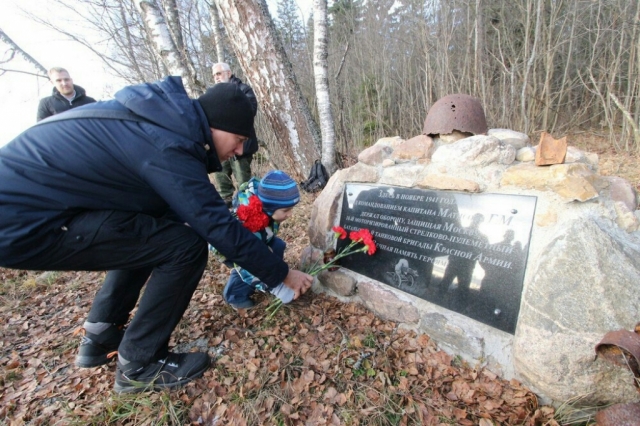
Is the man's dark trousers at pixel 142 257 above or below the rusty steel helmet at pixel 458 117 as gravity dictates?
below

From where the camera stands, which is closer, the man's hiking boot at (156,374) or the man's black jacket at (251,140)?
the man's hiking boot at (156,374)

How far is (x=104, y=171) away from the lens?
1.26 metres

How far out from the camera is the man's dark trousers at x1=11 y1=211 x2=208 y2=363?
130 centimetres

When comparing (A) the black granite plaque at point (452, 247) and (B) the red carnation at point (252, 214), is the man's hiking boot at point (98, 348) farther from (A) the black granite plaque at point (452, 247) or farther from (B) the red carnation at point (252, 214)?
(A) the black granite plaque at point (452, 247)

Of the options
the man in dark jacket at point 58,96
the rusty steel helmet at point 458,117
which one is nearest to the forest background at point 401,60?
the man in dark jacket at point 58,96

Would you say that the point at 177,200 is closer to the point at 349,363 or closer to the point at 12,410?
the point at 349,363

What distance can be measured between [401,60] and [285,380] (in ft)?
33.3

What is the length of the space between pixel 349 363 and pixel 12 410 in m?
1.75

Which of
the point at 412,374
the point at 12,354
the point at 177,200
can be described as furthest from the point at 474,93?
the point at 12,354

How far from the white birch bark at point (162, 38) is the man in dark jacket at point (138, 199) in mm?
3646

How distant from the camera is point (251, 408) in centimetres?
146

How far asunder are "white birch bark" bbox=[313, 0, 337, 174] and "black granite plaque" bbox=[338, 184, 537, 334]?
215 centimetres

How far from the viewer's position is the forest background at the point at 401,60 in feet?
13.6

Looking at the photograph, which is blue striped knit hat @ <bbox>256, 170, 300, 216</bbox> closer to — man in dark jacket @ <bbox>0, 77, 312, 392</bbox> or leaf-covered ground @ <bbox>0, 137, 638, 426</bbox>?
man in dark jacket @ <bbox>0, 77, 312, 392</bbox>
